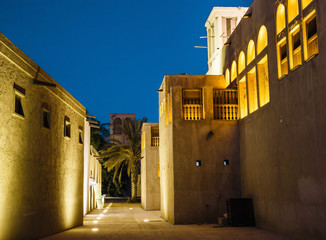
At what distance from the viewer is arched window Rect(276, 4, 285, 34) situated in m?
11.3

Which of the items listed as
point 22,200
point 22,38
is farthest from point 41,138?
point 22,38

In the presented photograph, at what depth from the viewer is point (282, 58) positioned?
11461 mm

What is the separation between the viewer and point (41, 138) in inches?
438

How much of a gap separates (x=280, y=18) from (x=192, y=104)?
5.37 meters

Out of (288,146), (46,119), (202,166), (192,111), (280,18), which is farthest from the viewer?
(192,111)

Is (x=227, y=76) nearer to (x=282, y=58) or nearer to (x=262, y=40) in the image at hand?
(x=262, y=40)

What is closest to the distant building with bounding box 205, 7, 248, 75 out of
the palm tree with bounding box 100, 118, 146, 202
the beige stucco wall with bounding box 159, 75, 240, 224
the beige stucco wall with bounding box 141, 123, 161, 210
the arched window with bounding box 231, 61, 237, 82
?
the beige stucco wall with bounding box 141, 123, 161, 210

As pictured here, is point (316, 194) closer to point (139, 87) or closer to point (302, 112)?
point (302, 112)

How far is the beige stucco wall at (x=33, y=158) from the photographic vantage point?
8.66 meters

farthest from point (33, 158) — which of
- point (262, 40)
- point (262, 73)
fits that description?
point (262, 40)

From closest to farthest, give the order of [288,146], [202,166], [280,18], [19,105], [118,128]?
[19,105]
[288,146]
[280,18]
[202,166]
[118,128]

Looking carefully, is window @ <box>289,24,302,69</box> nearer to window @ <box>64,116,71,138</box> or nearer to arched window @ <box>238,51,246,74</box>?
arched window @ <box>238,51,246,74</box>

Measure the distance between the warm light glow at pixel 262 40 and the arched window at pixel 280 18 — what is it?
1.28 m

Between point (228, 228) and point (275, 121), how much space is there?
3.97m
